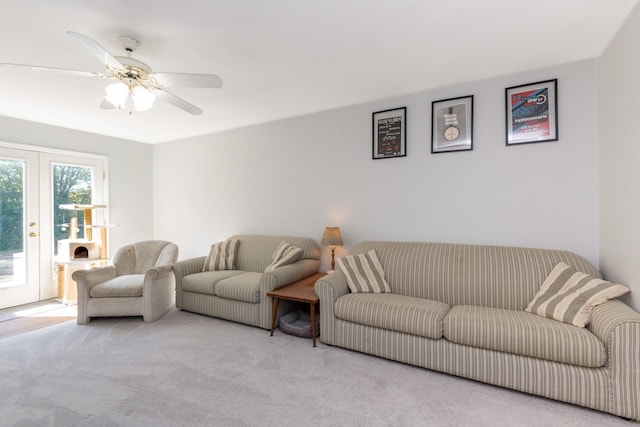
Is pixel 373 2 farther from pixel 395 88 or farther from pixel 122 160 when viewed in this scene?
pixel 122 160

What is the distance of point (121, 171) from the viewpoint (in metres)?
5.14

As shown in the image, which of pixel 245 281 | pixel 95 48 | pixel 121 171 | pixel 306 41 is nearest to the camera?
pixel 95 48

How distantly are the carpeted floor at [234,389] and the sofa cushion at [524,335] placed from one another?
1.06 ft

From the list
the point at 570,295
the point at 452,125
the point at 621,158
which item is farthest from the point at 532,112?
the point at 570,295

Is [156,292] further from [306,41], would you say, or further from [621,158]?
[621,158]

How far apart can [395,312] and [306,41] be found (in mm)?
2158

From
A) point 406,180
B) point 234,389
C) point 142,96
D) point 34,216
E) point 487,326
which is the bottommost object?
point 234,389

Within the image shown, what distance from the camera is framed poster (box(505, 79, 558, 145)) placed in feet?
8.80

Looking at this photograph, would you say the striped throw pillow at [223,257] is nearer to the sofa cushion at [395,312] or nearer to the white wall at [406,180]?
the white wall at [406,180]

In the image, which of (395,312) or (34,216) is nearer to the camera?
(395,312)

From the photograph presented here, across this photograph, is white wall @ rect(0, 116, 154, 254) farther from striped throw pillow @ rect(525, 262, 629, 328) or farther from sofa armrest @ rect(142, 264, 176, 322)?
striped throw pillow @ rect(525, 262, 629, 328)

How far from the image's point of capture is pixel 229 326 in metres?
3.32

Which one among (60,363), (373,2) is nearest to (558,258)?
(373,2)

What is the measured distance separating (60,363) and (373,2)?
349 cm
